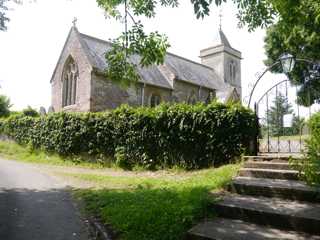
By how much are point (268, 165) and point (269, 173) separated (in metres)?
0.47

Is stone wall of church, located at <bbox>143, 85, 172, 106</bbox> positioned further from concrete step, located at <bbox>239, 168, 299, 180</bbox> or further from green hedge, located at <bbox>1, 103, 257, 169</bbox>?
concrete step, located at <bbox>239, 168, 299, 180</bbox>

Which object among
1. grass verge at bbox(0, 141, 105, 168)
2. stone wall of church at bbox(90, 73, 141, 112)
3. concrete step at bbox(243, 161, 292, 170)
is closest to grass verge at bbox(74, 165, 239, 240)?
concrete step at bbox(243, 161, 292, 170)

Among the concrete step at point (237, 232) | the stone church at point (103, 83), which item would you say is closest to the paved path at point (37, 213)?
the concrete step at point (237, 232)

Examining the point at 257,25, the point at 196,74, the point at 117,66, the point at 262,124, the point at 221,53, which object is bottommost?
the point at 262,124

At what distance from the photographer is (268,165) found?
775 cm

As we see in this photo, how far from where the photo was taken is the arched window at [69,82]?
84.2 feet

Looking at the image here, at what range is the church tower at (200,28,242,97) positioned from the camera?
150 ft

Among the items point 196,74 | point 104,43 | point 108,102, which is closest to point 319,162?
point 108,102

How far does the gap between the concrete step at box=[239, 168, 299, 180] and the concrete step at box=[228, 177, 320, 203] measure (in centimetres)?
19

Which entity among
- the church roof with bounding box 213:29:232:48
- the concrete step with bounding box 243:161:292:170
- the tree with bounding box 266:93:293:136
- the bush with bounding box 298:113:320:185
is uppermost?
the church roof with bounding box 213:29:232:48

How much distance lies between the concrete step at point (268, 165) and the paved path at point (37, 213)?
434cm

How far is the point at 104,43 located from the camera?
92.3 ft

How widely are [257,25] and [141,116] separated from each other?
24.9 ft

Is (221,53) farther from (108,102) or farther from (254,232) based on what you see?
(254,232)
